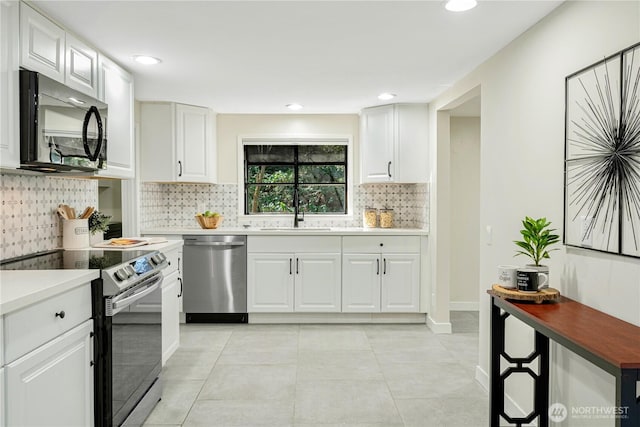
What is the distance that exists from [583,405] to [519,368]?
0.31m

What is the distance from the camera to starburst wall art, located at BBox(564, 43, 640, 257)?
1.63 meters

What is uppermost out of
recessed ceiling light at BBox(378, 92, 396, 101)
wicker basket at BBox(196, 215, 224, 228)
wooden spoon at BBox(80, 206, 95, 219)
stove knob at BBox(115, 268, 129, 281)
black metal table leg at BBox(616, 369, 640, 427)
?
recessed ceiling light at BBox(378, 92, 396, 101)

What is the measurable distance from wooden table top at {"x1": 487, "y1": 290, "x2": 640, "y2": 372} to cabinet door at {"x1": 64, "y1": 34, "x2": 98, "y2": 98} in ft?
8.74

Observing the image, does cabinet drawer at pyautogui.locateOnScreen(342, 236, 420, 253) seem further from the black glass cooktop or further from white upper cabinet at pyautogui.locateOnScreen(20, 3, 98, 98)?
white upper cabinet at pyautogui.locateOnScreen(20, 3, 98, 98)

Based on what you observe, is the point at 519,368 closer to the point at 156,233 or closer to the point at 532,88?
the point at 532,88

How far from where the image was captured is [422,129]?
14.9 ft

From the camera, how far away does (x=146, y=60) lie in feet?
10.0

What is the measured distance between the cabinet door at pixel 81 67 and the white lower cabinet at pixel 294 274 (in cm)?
224

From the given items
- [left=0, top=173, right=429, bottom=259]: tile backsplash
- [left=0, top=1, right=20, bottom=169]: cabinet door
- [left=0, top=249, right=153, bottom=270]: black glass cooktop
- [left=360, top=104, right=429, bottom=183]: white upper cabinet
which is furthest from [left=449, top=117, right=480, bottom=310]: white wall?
[left=0, top=1, right=20, bottom=169]: cabinet door

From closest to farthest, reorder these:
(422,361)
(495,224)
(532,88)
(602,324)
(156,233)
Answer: (602,324) → (532,88) → (495,224) → (422,361) → (156,233)

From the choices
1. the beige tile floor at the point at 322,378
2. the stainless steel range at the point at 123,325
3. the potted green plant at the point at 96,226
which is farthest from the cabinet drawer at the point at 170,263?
the beige tile floor at the point at 322,378

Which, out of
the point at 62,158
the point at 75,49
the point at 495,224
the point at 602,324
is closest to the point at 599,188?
the point at 602,324

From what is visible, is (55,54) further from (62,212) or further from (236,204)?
(236,204)

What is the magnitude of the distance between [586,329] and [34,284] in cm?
213
